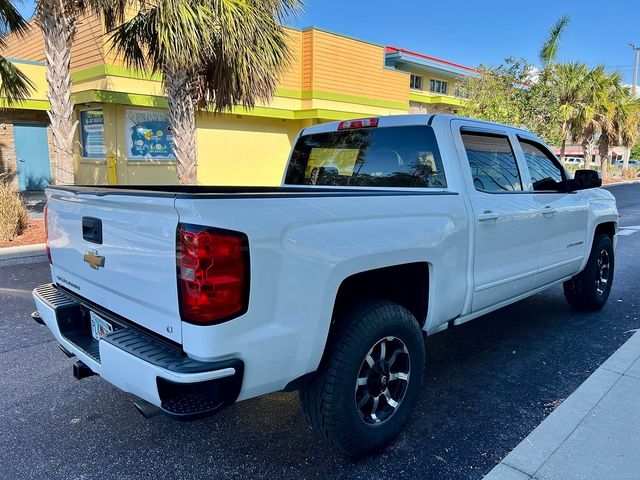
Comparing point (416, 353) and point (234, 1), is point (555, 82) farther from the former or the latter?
point (416, 353)

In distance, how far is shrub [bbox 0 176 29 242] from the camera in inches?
356

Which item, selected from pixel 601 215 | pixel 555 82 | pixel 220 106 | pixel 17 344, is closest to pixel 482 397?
pixel 601 215

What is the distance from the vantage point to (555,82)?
20.8 m

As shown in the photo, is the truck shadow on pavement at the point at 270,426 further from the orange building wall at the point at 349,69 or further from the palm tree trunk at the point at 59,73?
the orange building wall at the point at 349,69

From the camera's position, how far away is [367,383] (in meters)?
2.83

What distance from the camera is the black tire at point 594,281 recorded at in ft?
17.4

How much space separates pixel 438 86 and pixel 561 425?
1179 inches

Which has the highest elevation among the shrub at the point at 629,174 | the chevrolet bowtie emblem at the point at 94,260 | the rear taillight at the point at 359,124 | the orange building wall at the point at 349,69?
the orange building wall at the point at 349,69

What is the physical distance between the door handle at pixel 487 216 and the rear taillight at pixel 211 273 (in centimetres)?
195

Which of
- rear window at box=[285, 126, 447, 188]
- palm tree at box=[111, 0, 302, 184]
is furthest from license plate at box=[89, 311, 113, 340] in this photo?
palm tree at box=[111, 0, 302, 184]

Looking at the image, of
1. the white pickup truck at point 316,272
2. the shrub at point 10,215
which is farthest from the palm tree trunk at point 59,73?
the white pickup truck at point 316,272

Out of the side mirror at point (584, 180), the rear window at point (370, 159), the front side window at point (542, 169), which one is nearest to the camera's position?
the rear window at point (370, 159)

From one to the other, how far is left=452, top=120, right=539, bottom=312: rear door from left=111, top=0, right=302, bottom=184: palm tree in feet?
21.0

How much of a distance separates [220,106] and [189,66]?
60.1 inches
